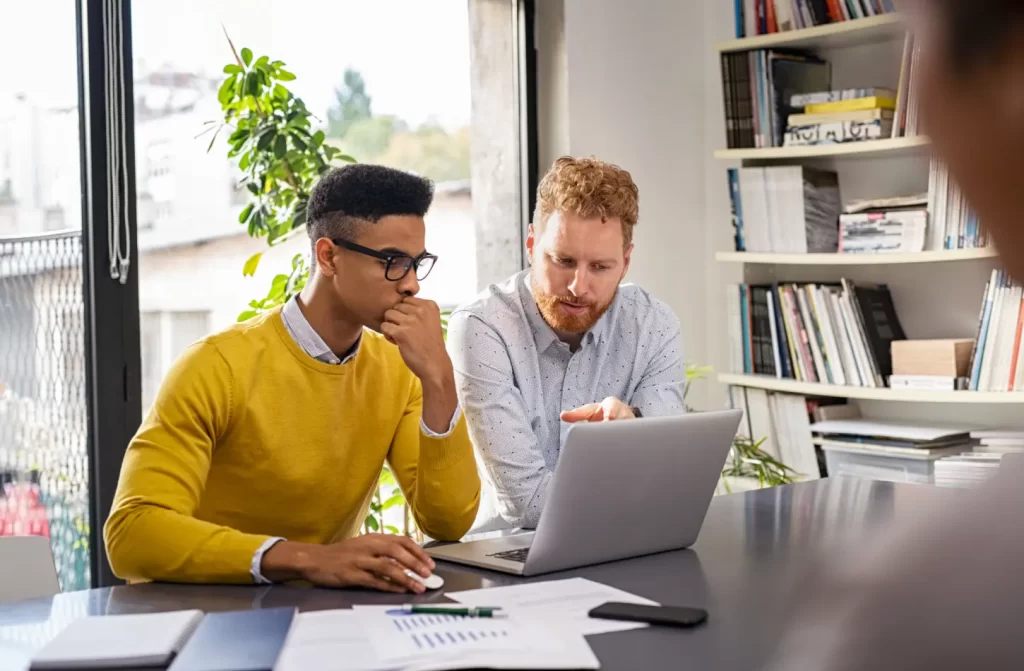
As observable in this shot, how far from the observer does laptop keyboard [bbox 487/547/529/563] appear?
1.64 metres

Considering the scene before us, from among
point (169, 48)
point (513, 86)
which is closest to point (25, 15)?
point (169, 48)

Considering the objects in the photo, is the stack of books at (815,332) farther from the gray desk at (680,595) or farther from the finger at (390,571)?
the finger at (390,571)

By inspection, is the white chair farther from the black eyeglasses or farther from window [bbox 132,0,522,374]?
window [bbox 132,0,522,374]

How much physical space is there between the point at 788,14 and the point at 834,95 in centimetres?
32

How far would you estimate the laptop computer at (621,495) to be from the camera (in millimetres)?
1531

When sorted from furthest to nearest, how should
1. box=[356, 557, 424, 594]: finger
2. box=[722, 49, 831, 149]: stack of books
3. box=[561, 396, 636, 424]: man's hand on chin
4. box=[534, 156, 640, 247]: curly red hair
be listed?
1. box=[722, 49, 831, 149]: stack of books
2. box=[534, 156, 640, 247]: curly red hair
3. box=[561, 396, 636, 424]: man's hand on chin
4. box=[356, 557, 424, 594]: finger

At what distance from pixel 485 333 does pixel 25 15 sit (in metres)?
1.38

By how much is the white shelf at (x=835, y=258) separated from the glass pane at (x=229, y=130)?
0.85 metres

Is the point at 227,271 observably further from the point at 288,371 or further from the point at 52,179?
the point at 288,371

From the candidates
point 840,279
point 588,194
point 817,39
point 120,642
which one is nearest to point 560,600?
point 120,642

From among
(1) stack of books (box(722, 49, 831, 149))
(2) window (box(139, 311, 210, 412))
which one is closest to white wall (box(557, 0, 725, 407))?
(1) stack of books (box(722, 49, 831, 149))

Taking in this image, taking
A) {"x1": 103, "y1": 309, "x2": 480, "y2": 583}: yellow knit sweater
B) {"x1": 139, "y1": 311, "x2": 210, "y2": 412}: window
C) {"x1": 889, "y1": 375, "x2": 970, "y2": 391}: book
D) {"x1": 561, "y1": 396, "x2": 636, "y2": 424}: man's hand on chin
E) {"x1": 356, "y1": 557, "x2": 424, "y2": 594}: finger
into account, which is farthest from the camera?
{"x1": 889, "y1": 375, "x2": 970, "y2": 391}: book

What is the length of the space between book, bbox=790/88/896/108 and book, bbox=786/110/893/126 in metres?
0.04

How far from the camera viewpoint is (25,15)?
2713 millimetres
